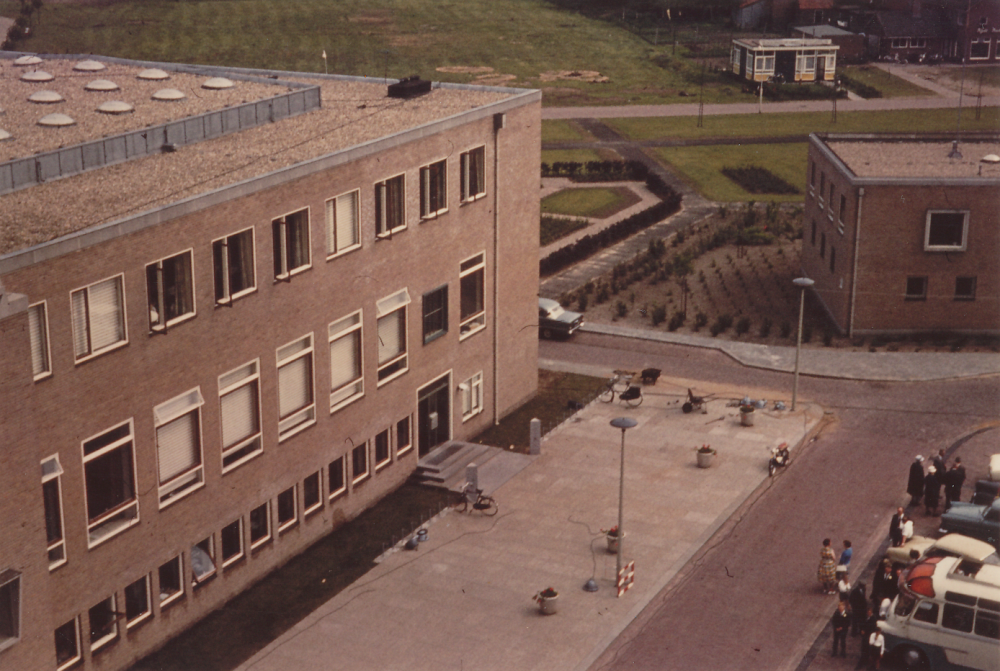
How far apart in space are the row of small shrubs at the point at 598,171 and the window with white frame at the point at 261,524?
61529mm

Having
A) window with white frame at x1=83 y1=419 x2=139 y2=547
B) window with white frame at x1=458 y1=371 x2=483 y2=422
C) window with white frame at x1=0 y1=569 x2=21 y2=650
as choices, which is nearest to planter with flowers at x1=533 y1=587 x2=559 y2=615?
window with white frame at x1=83 y1=419 x2=139 y2=547

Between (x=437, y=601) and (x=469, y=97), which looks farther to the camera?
(x=469, y=97)

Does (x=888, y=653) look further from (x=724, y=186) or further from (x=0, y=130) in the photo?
(x=724, y=186)

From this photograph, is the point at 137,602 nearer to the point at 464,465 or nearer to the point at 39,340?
the point at 39,340

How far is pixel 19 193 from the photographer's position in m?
39.9

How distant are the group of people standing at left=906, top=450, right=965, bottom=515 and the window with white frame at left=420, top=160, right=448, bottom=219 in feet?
63.3

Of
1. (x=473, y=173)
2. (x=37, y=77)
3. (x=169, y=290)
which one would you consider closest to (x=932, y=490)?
(x=473, y=173)

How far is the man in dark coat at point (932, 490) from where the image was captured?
46.6m

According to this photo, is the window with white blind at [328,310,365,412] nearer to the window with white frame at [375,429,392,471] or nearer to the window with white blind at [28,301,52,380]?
the window with white frame at [375,429,392,471]

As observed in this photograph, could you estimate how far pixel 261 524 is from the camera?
140 ft

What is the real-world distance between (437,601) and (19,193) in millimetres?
17307

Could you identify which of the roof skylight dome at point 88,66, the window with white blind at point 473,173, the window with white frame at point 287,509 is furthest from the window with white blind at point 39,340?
the roof skylight dome at point 88,66

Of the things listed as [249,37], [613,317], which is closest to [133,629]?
[613,317]

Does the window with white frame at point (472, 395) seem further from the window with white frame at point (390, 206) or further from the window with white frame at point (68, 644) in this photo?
the window with white frame at point (68, 644)
